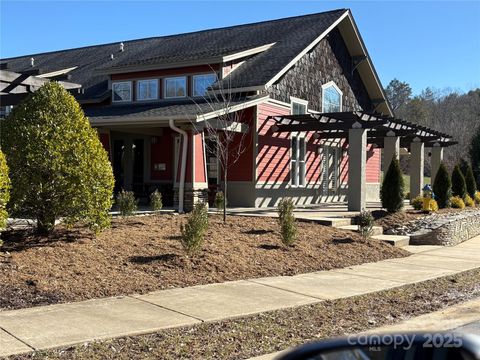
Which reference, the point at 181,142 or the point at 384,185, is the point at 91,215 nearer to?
the point at 181,142

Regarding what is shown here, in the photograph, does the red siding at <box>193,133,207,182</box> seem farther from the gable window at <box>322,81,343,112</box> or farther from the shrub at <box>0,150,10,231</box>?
the gable window at <box>322,81,343,112</box>

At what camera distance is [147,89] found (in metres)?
21.5

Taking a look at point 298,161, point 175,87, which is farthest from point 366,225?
point 175,87

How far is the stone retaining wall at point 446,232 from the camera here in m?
14.9

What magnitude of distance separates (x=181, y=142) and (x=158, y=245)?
268 inches

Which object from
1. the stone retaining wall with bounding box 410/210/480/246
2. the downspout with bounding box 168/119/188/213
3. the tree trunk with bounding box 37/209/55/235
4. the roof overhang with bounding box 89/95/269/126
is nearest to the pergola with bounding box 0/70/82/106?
the tree trunk with bounding box 37/209/55/235

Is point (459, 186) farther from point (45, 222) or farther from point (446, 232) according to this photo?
point (45, 222)

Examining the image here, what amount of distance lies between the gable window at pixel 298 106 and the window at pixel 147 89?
544cm

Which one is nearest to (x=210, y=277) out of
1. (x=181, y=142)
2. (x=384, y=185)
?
(x=181, y=142)

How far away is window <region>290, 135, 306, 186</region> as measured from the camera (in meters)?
21.8

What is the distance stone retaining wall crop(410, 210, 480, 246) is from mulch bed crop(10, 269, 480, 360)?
6.39 m

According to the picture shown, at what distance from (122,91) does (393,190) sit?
1176cm

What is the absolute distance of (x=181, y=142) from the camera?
640 inches

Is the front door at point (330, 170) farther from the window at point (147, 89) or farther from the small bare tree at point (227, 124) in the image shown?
the window at point (147, 89)
